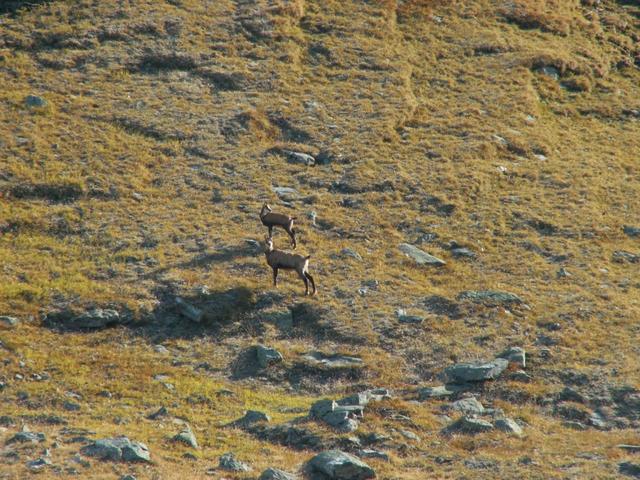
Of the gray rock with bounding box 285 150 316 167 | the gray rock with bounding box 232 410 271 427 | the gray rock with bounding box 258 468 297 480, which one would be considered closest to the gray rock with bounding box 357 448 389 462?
the gray rock with bounding box 258 468 297 480

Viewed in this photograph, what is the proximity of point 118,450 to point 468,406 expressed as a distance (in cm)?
797

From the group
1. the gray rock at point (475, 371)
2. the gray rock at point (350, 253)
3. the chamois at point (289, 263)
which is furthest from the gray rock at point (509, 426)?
the gray rock at point (350, 253)

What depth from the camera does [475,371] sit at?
2233 centimetres

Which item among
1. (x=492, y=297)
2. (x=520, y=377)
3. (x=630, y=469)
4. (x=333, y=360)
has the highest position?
(x=630, y=469)

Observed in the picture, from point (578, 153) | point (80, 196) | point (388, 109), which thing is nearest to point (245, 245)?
point (80, 196)

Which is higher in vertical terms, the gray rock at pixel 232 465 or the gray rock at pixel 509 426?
the gray rock at pixel 509 426

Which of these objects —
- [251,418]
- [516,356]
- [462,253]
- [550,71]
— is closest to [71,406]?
[251,418]

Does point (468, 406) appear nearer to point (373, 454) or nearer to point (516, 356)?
point (516, 356)

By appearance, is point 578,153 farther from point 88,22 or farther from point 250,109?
point 88,22

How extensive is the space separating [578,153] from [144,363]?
23235mm

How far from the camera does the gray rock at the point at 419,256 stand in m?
29.2

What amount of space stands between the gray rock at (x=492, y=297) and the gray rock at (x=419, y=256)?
2302 millimetres

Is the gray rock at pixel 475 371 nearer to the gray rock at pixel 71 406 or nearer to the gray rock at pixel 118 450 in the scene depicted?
the gray rock at pixel 118 450

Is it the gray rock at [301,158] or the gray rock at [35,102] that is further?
the gray rock at [35,102]
